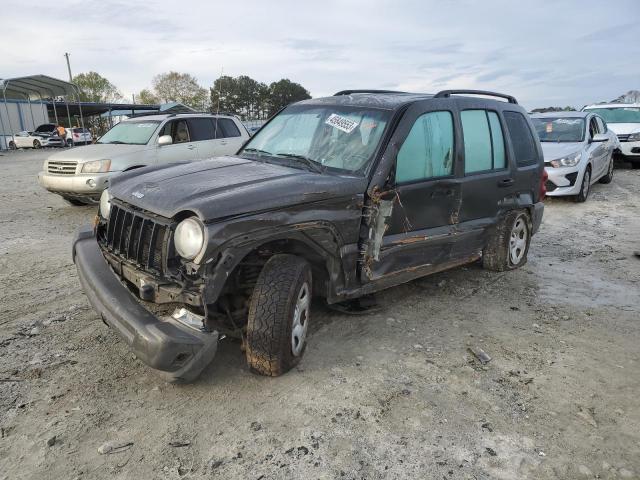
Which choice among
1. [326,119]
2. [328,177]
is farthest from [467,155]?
[328,177]

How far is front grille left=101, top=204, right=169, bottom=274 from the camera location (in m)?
2.91

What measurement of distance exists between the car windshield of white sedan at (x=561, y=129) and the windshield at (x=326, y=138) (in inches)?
290

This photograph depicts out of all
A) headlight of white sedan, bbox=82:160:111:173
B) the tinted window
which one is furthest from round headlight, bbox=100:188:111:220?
the tinted window

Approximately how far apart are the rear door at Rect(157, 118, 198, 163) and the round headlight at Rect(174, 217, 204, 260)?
6165mm

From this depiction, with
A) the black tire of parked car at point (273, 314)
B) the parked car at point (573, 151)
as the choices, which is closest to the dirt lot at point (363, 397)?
the black tire of parked car at point (273, 314)

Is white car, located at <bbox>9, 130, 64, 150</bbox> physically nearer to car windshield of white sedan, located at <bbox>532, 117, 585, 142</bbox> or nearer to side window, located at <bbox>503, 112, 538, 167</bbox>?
car windshield of white sedan, located at <bbox>532, 117, 585, 142</bbox>

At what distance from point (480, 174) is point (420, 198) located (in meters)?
0.95

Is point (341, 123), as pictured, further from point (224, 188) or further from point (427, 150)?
point (224, 188)

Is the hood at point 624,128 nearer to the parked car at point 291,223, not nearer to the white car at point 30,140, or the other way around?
the parked car at point 291,223

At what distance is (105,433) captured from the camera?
261 centimetres

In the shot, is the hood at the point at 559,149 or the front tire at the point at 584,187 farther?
the front tire at the point at 584,187

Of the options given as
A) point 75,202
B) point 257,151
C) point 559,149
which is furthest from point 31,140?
point 257,151

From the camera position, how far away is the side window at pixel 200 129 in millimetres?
9203

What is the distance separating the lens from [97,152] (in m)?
8.21
